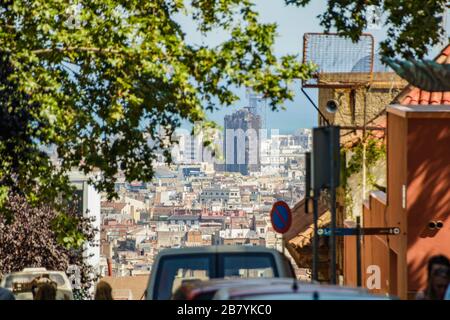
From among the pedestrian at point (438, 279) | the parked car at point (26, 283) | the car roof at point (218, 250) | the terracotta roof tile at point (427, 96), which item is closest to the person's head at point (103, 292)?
the car roof at point (218, 250)

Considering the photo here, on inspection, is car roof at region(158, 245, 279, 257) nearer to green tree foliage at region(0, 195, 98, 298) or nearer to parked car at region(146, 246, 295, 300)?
parked car at region(146, 246, 295, 300)

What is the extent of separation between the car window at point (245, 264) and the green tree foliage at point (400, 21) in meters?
5.89

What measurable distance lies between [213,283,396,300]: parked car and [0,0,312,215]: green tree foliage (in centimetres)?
1001

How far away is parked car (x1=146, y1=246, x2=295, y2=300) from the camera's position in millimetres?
14984

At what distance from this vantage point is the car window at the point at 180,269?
15008 mm

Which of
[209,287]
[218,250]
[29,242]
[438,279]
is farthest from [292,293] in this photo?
[29,242]

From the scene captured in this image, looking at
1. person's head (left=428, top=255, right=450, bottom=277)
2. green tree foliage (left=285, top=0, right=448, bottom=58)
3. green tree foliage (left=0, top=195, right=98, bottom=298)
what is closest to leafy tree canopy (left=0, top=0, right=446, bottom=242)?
Result: green tree foliage (left=285, top=0, right=448, bottom=58)

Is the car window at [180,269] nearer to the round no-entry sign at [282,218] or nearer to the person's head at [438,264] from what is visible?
the person's head at [438,264]

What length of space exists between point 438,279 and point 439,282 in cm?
3

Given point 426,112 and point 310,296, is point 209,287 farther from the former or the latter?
point 426,112

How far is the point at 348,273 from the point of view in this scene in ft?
111

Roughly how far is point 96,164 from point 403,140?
18.0ft
